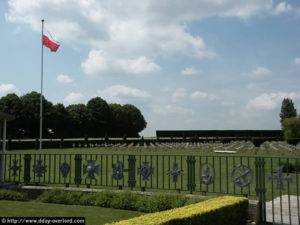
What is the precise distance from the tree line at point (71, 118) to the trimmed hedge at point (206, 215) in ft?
112

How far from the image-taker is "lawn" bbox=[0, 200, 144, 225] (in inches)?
261

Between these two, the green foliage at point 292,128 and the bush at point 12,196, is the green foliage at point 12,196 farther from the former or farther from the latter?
the green foliage at point 292,128

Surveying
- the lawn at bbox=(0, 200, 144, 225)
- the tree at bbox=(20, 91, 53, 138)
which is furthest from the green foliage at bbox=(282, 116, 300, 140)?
the lawn at bbox=(0, 200, 144, 225)

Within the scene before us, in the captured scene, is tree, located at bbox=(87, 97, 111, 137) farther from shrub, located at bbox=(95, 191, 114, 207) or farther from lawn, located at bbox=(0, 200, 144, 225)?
shrub, located at bbox=(95, 191, 114, 207)

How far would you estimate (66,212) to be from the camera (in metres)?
7.08

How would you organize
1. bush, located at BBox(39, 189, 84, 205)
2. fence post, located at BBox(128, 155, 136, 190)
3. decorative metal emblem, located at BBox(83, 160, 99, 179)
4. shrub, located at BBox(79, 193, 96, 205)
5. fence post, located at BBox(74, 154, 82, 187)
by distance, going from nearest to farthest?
shrub, located at BBox(79, 193, 96, 205)
bush, located at BBox(39, 189, 84, 205)
fence post, located at BBox(128, 155, 136, 190)
decorative metal emblem, located at BBox(83, 160, 99, 179)
fence post, located at BBox(74, 154, 82, 187)

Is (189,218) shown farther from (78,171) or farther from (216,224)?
(78,171)

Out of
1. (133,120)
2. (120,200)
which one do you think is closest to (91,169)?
(120,200)

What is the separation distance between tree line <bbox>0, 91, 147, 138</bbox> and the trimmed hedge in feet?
112

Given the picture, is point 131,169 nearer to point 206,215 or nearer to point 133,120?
point 206,215

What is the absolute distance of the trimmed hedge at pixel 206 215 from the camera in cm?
441

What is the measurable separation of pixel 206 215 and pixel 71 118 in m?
54.0

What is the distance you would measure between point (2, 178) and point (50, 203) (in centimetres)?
264

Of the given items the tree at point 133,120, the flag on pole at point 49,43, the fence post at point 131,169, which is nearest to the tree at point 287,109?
the tree at point 133,120
